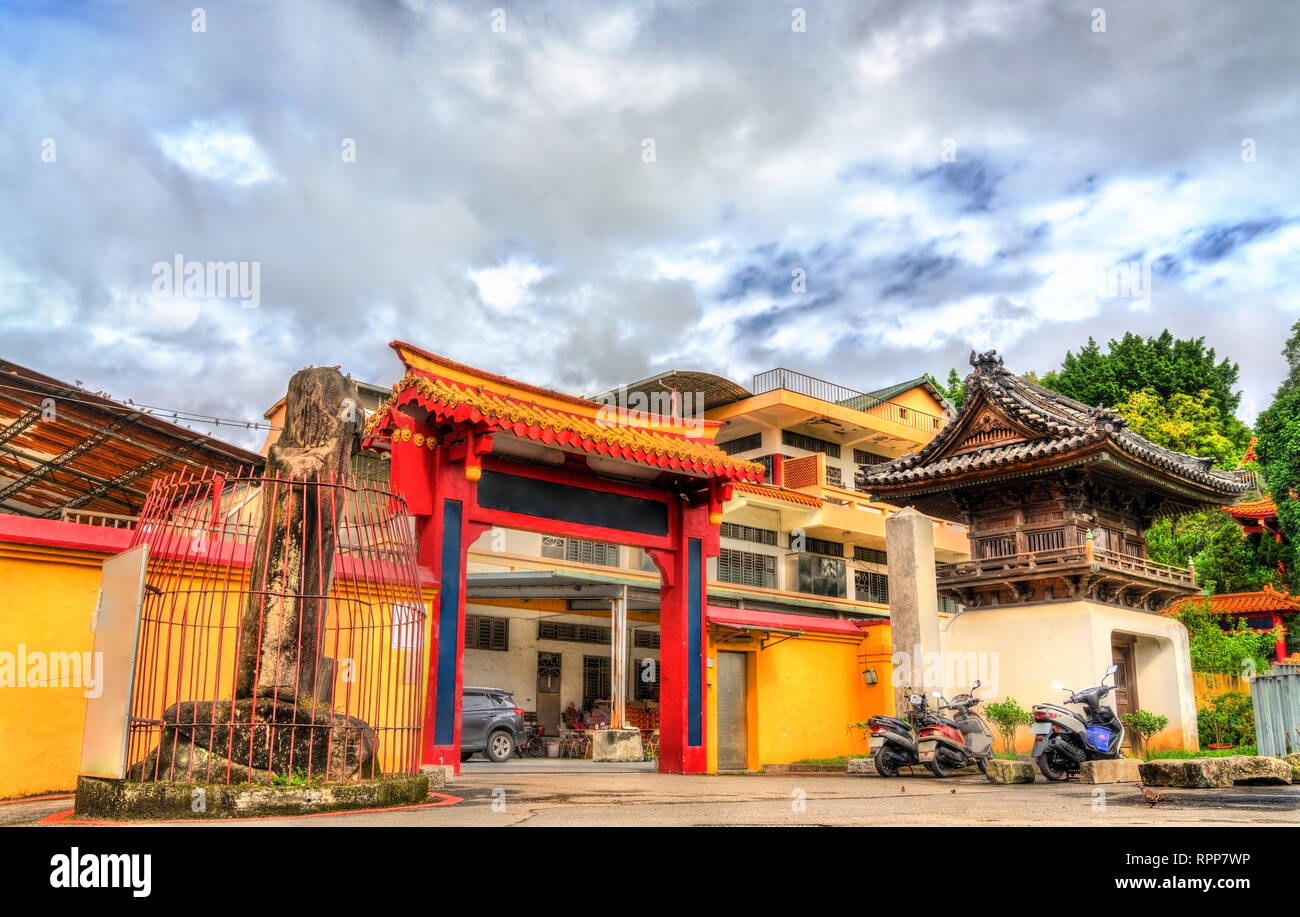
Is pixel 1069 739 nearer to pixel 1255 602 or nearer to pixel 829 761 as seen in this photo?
pixel 829 761

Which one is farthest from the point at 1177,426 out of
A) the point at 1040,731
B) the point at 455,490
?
the point at 455,490

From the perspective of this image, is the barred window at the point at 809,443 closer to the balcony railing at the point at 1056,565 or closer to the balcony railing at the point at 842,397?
the balcony railing at the point at 842,397

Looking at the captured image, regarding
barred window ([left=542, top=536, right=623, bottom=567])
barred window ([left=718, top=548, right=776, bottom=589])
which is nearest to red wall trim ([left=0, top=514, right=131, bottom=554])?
barred window ([left=542, top=536, right=623, bottom=567])

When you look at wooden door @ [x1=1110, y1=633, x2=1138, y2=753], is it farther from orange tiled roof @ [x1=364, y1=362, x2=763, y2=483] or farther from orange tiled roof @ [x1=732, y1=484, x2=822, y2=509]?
orange tiled roof @ [x1=732, y1=484, x2=822, y2=509]

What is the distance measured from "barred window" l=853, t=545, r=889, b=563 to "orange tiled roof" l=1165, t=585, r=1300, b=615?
10.9 meters

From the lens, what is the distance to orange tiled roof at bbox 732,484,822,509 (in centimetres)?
3253

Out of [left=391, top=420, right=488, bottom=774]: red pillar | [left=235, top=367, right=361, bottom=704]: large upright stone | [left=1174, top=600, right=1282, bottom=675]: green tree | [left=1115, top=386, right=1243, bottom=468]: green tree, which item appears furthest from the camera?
[left=1115, top=386, right=1243, bottom=468]: green tree

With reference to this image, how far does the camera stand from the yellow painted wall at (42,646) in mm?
8438

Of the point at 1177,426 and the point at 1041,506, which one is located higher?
the point at 1177,426

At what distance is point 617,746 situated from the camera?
2147 cm

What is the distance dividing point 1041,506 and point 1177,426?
67.2 ft

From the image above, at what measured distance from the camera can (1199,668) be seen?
22.7 m
